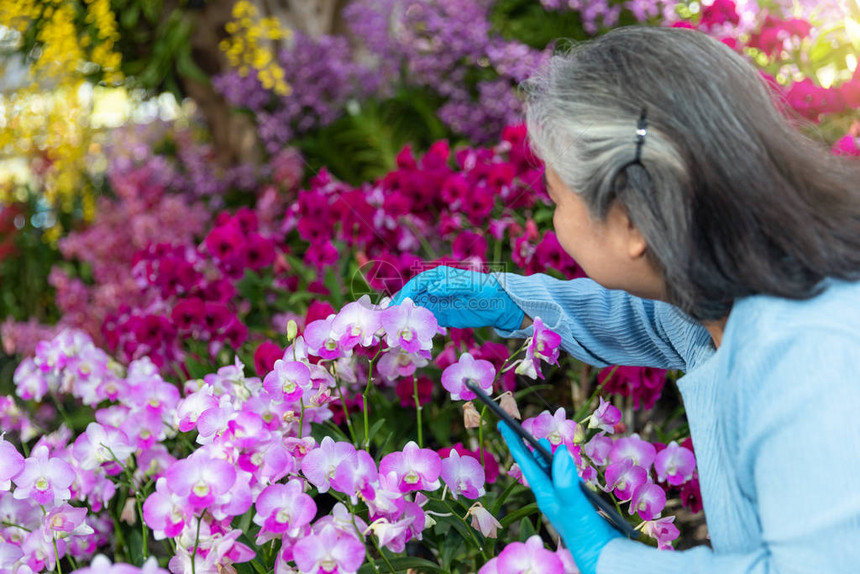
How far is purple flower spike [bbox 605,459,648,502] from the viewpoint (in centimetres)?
104

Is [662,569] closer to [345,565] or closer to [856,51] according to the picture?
[345,565]

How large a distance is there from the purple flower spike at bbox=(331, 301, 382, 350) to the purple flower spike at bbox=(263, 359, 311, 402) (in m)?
0.08

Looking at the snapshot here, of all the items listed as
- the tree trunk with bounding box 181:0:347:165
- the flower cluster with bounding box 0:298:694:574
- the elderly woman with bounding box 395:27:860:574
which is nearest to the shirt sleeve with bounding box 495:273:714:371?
the flower cluster with bounding box 0:298:694:574

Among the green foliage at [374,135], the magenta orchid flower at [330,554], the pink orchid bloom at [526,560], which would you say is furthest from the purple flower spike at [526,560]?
the green foliage at [374,135]

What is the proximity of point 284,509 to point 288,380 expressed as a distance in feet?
0.66

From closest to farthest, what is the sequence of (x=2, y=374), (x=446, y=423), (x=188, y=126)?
1. (x=446, y=423)
2. (x=2, y=374)
3. (x=188, y=126)

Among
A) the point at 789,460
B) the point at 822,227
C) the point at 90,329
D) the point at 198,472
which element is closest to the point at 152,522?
the point at 198,472

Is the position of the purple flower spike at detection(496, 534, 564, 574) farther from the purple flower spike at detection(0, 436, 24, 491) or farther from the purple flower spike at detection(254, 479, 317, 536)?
the purple flower spike at detection(0, 436, 24, 491)

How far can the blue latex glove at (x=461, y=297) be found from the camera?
1.17 metres

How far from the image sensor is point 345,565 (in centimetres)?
81

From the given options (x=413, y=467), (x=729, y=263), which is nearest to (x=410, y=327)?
(x=413, y=467)

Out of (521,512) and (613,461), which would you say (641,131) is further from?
→ (521,512)

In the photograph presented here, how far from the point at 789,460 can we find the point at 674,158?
0.33 metres

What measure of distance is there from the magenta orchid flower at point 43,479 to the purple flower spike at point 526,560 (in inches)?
24.5
